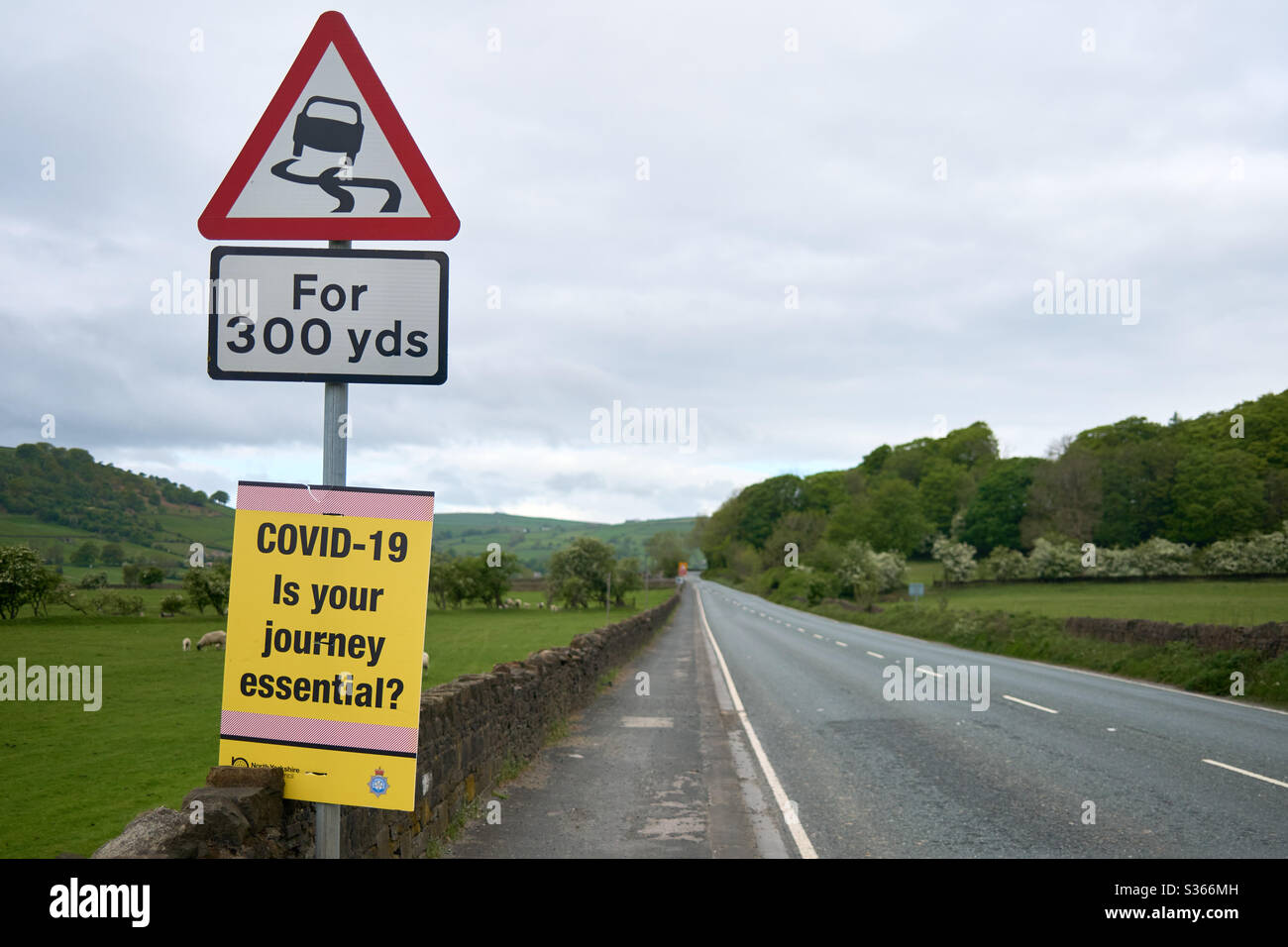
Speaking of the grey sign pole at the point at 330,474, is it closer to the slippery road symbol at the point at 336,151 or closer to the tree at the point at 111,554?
the slippery road symbol at the point at 336,151

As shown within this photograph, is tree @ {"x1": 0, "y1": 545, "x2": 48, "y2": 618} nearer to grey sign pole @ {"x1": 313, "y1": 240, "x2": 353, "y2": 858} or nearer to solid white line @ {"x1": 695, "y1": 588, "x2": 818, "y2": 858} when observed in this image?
solid white line @ {"x1": 695, "y1": 588, "x2": 818, "y2": 858}

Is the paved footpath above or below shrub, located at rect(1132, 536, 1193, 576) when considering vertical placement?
below

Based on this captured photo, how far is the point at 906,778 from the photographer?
28.2 ft

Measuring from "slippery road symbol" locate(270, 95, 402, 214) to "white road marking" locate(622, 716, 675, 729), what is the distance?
10.6m

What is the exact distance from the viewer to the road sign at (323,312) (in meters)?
2.55

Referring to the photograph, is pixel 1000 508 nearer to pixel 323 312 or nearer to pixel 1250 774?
pixel 1250 774

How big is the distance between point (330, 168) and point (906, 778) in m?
8.16

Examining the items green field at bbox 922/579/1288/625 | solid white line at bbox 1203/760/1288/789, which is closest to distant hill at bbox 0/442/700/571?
solid white line at bbox 1203/760/1288/789

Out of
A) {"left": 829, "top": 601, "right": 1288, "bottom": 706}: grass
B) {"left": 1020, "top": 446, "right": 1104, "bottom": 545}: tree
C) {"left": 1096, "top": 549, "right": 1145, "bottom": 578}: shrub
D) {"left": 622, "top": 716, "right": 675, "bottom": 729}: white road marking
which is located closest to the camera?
{"left": 622, "top": 716, "right": 675, "bottom": 729}: white road marking

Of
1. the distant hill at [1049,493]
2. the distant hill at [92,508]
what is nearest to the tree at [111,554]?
the distant hill at [92,508]

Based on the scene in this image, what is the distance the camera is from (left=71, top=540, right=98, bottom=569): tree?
94.7 feet

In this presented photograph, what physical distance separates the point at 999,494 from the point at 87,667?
288 feet

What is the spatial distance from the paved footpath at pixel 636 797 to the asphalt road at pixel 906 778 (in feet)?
0.09
